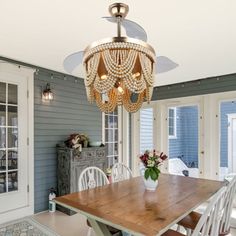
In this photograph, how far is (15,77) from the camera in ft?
11.7

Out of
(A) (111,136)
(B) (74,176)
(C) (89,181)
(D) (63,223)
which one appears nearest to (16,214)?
(D) (63,223)

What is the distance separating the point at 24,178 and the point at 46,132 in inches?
33.1

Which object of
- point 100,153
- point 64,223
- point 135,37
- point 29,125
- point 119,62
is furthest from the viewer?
point 100,153

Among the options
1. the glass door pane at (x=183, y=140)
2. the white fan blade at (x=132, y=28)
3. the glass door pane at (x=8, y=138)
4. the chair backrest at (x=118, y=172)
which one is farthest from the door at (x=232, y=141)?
the glass door pane at (x=8, y=138)

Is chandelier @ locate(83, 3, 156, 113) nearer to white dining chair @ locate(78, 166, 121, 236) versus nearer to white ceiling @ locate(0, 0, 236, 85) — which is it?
white ceiling @ locate(0, 0, 236, 85)

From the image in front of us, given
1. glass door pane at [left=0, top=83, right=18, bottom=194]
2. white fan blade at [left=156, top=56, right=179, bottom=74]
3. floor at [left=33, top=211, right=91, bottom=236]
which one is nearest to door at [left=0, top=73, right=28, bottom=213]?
glass door pane at [left=0, top=83, right=18, bottom=194]

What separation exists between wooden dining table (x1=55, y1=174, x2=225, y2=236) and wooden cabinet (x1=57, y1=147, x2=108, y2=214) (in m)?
1.26

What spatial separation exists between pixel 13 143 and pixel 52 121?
777 millimetres

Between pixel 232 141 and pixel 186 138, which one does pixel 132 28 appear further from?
pixel 186 138

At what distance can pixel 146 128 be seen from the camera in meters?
5.58

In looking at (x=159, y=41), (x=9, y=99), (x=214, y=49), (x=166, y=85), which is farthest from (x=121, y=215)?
(x=166, y=85)

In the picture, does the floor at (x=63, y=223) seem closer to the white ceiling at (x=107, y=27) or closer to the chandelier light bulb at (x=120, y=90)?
the chandelier light bulb at (x=120, y=90)

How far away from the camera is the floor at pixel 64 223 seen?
3.04 metres

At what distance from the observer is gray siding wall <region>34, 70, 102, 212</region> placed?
12.5 ft
